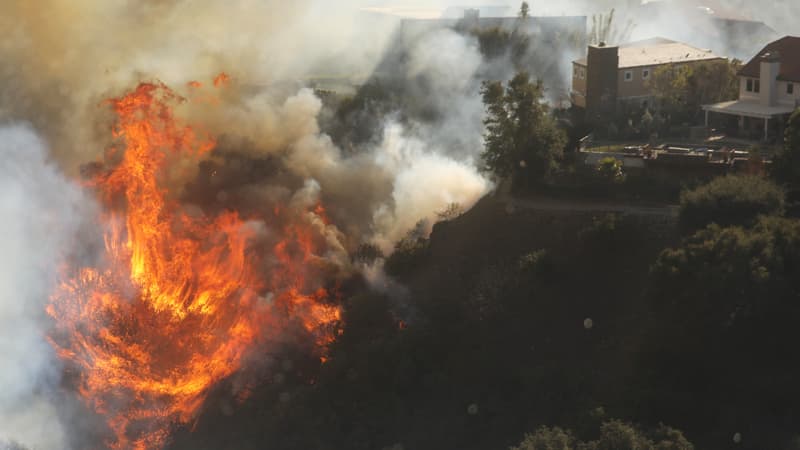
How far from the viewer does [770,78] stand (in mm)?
49406

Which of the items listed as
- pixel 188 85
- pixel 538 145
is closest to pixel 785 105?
pixel 538 145

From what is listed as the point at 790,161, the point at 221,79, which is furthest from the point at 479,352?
the point at 221,79

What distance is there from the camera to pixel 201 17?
56625mm

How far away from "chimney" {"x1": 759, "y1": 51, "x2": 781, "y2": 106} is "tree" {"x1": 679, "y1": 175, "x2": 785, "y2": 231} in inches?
496

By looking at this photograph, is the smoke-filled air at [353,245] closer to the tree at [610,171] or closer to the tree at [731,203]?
the tree at [731,203]

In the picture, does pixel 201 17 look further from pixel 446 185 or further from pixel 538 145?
pixel 538 145

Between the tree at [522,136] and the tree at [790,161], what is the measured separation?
861 cm

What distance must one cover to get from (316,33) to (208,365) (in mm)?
33452

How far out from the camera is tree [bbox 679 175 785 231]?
121 feet

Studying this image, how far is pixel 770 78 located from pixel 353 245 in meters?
21.1

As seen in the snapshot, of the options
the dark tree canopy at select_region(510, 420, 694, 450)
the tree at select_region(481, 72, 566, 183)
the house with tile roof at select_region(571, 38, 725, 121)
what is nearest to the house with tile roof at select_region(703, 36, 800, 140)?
the house with tile roof at select_region(571, 38, 725, 121)

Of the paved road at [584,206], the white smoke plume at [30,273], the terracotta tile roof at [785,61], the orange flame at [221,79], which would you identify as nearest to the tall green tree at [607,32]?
the terracotta tile roof at [785,61]

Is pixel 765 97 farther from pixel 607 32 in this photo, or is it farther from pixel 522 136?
pixel 607 32

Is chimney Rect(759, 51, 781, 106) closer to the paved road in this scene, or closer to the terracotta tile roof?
the terracotta tile roof
